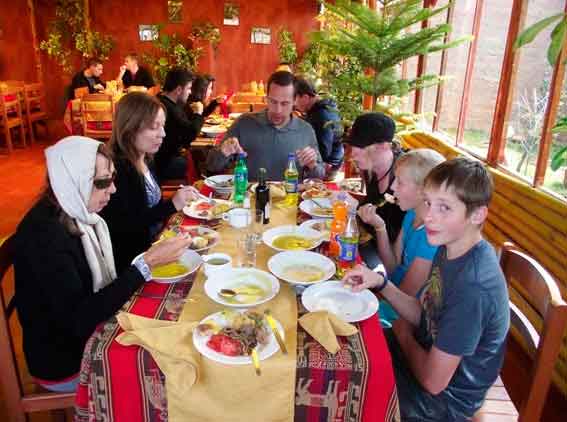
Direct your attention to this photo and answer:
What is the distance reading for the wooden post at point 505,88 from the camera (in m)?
2.98

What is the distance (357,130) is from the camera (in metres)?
2.35

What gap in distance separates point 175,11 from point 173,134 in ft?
19.3

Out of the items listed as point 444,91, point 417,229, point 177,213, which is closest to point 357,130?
point 417,229

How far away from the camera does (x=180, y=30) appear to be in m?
8.94

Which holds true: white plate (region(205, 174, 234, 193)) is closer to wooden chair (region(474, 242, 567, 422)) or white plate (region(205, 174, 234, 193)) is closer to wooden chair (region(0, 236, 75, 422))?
wooden chair (region(0, 236, 75, 422))

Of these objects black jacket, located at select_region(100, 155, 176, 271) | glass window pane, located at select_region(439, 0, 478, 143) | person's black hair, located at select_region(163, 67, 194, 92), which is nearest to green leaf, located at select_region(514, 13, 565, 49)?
black jacket, located at select_region(100, 155, 176, 271)

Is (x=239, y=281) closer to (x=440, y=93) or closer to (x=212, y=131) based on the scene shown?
(x=212, y=131)

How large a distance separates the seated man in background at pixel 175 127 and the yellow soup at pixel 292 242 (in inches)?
92.6

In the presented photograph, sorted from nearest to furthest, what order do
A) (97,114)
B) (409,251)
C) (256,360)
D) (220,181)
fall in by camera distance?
(256,360)
(409,251)
(220,181)
(97,114)

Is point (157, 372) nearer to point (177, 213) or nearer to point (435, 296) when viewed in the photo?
point (435, 296)

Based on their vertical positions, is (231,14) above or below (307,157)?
above

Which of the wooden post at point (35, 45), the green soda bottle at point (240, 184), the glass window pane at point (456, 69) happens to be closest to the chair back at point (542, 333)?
the green soda bottle at point (240, 184)

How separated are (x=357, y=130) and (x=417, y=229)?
2.43 ft

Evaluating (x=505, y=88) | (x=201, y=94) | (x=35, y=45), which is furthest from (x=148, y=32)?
(x=505, y=88)
